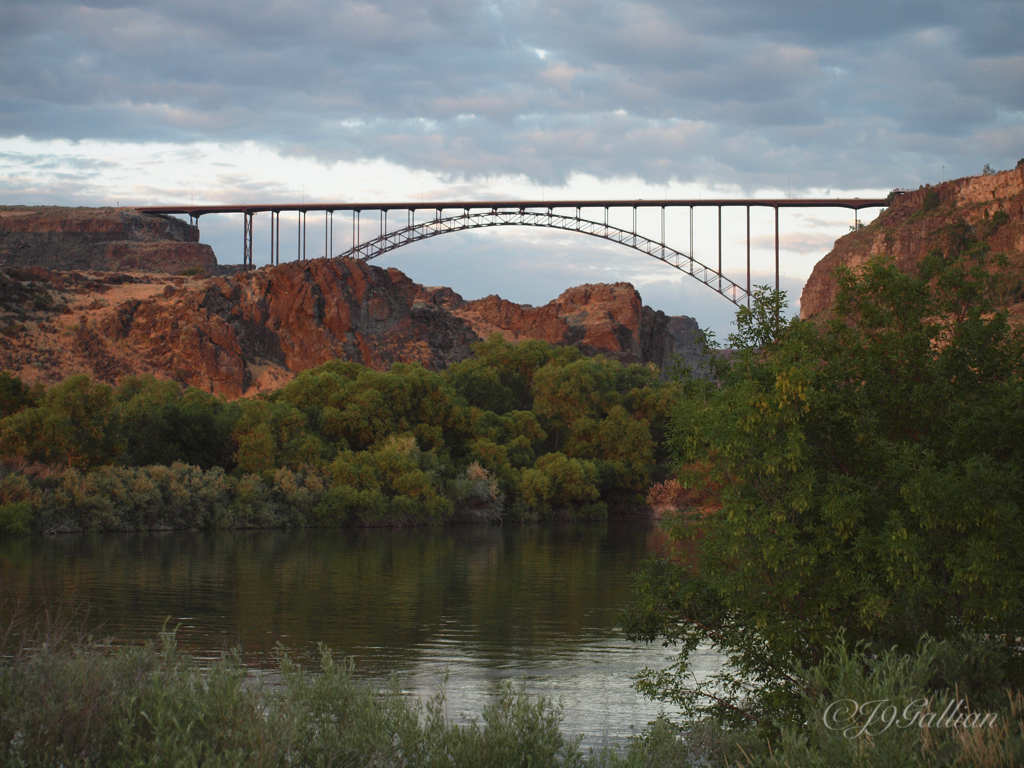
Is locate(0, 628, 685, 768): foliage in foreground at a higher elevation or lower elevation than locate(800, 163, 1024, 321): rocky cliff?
lower

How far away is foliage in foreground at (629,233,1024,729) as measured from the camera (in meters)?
10.9

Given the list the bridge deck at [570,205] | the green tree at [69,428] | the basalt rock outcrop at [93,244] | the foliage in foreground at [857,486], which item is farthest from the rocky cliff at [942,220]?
the basalt rock outcrop at [93,244]

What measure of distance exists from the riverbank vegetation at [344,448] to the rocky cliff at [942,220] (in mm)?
16962

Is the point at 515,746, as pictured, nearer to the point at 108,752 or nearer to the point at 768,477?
the point at 108,752

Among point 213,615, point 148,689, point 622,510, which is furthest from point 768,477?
point 622,510

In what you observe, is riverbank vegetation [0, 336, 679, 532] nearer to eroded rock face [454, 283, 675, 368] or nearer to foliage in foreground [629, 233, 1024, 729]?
eroded rock face [454, 283, 675, 368]

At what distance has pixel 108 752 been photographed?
7.62 meters

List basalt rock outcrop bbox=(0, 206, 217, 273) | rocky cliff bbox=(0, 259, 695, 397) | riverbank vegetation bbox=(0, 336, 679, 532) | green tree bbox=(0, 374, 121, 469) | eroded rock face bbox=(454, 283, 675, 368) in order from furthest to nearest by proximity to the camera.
Result: 1. eroded rock face bbox=(454, 283, 675, 368)
2. basalt rock outcrop bbox=(0, 206, 217, 273)
3. rocky cliff bbox=(0, 259, 695, 397)
4. riverbank vegetation bbox=(0, 336, 679, 532)
5. green tree bbox=(0, 374, 121, 469)

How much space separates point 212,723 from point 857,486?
7.47 m

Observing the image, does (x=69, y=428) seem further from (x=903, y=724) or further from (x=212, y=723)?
(x=903, y=724)

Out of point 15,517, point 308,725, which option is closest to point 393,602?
point 308,725

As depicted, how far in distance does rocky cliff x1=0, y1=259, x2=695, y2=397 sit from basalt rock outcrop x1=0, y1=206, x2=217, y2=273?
9521 millimetres

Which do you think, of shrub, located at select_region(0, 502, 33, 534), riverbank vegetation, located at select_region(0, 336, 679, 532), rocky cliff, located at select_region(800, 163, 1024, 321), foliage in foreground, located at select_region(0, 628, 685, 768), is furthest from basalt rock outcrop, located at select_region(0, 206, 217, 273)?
foliage in foreground, located at select_region(0, 628, 685, 768)

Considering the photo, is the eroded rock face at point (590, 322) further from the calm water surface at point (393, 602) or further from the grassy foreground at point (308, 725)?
the grassy foreground at point (308, 725)
